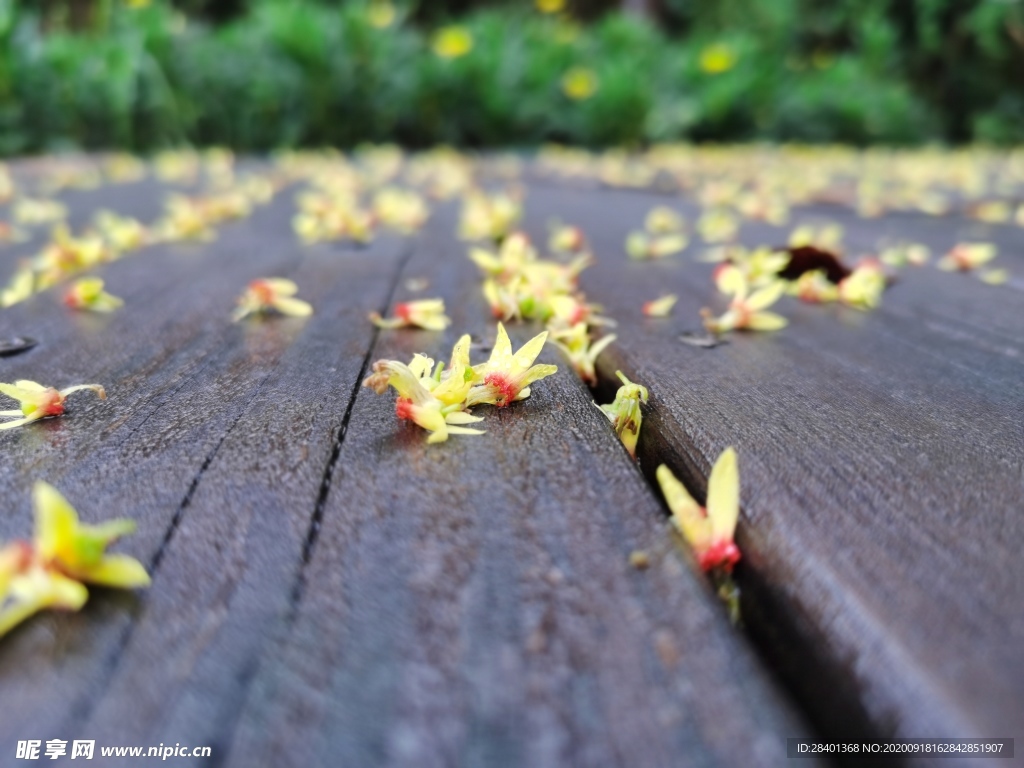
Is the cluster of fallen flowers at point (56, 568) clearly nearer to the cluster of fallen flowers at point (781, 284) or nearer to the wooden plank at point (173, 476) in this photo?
the wooden plank at point (173, 476)

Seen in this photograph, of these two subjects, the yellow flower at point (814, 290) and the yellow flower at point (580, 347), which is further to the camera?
the yellow flower at point (814, 290)

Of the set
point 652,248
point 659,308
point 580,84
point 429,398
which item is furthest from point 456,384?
point 580,84

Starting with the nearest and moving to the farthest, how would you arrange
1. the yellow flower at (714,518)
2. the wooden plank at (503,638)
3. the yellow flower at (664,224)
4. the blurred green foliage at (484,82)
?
the wooden plank at (503,638)
the yellow flower at (714,518)
the yellow flower at (664,224)
the blurred green foliage at (484,82)

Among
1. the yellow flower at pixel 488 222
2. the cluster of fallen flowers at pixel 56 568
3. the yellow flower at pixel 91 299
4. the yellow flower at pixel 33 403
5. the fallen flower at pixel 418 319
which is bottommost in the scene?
the yellow flower at pixel 488 222

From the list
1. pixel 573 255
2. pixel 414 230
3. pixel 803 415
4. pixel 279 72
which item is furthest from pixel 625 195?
pixel 279 72

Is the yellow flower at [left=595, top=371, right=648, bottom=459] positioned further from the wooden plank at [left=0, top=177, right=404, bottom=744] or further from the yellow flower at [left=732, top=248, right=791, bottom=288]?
the yellow flower at [left=732, top=248, right=791, bottom=288]

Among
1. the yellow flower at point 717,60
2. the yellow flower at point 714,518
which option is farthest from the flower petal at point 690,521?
the yellow flower at point 717,60

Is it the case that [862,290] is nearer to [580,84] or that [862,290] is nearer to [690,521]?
[690,521]

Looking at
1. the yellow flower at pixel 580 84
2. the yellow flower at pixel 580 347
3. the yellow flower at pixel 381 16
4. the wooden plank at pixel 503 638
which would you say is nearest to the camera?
the wooden plank at pixel 503 638
